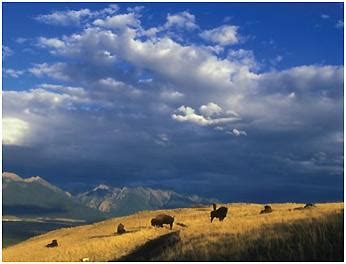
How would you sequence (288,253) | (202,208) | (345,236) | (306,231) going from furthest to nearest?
(202,208) → (306,231) → (288,253) → (345,236)

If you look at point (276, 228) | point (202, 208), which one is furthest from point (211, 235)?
point (202, 208)

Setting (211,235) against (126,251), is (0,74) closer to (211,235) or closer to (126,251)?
(211,235)

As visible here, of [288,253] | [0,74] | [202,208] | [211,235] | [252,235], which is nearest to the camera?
[288,253]

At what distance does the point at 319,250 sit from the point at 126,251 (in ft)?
61.1

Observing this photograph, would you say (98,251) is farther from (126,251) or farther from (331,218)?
(331,218)

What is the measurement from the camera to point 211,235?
25688 millimetres

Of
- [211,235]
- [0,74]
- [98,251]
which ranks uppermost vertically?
[0,74]

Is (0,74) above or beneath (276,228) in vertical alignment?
above

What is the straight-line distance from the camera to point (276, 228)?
21.7 m

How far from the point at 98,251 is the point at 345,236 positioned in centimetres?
2361

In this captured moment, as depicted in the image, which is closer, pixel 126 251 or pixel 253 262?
pixel 253 262

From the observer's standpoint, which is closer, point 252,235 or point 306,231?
point 306,231

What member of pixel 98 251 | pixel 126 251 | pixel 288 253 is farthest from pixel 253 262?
pixel 98 251

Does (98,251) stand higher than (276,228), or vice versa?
(276,228)
